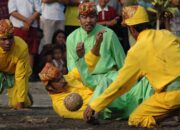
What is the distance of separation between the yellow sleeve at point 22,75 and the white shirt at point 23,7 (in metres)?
3.08

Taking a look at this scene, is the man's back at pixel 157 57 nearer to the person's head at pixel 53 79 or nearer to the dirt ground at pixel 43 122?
the dirt ground at pixel 43 122

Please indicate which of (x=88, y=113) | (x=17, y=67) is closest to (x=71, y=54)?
(x=17, y=67)

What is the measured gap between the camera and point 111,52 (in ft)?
34.6

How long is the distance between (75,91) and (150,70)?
1485 mm

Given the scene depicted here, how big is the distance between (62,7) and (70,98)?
18.1 feet

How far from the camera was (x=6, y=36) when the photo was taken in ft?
36.3

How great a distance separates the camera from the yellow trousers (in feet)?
29.4

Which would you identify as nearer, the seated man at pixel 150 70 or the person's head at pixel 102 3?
the seated man at pixel 150 70

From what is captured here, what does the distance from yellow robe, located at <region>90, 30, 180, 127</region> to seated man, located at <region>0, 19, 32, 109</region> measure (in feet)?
8.47

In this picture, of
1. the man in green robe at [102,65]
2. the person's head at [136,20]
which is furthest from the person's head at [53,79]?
the person's head at [136,20]

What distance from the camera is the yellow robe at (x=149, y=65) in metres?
8.86

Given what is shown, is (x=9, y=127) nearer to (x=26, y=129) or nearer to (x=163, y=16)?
(x=26, y=129)

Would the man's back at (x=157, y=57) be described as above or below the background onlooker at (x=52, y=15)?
above

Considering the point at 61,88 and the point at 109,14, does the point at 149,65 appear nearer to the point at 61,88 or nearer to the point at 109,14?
the point at 61,88
